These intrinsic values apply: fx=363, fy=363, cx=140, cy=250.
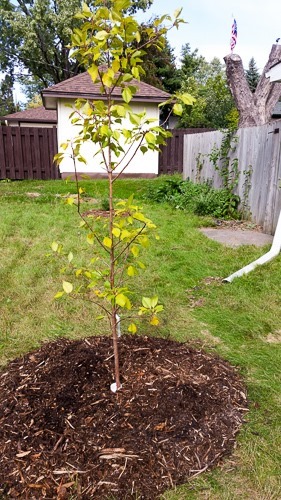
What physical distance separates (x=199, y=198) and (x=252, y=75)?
1195 inches

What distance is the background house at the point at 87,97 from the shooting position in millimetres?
11328

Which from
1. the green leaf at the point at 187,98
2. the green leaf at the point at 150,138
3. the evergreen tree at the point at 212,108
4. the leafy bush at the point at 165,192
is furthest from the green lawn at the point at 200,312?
the evergreen tree at the point at 212,108

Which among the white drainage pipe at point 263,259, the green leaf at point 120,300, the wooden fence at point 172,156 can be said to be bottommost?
the white drainage pipe at point 263,259

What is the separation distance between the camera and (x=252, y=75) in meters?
31.9

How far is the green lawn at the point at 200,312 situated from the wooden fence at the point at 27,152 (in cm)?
689

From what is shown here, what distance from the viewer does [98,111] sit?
1.56 m

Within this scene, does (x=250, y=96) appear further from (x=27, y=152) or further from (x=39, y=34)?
(x=39, y=34)

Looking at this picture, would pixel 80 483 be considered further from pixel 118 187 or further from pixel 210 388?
pixel 118 187

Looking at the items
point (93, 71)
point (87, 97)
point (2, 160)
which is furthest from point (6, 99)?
point (93, 71)

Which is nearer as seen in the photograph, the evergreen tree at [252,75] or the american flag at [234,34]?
the american flag at [234,34]

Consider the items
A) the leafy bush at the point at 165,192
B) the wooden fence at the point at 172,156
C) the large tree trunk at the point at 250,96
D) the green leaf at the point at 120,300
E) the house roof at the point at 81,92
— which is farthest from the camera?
the wooden fence at the point at 172,156

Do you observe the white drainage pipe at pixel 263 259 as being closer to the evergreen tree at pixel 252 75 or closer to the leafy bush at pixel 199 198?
the leafy bush at pixel 199 198

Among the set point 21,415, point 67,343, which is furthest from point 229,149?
point 21,415

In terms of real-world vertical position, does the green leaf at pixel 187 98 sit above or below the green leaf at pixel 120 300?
above
